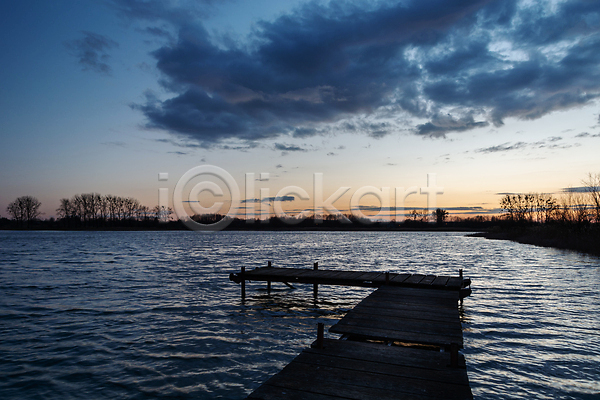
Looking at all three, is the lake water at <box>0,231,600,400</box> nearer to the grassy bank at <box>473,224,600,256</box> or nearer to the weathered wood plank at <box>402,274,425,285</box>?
the weathered wood plank at <box>402,274,425,285</box>

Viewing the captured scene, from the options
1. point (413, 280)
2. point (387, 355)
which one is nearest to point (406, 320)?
point (387, 355)

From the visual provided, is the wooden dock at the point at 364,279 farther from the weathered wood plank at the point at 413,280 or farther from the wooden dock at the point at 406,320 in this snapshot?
the wooden dock at the point at 406,320

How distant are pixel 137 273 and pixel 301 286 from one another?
49.0 ft

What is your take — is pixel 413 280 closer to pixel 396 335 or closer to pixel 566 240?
pixel 396 335

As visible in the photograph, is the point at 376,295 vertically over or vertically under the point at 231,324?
over

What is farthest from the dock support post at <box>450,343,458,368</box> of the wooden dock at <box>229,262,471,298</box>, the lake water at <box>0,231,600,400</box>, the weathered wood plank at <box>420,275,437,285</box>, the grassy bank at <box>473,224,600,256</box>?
the grassy bank at <box>473,224,600,256</box>

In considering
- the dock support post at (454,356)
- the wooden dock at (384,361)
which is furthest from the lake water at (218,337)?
the dock support post at (454,356)

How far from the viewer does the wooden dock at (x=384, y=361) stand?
5.61 metres

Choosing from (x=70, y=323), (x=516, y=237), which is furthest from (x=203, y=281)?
(x=516, y=237)

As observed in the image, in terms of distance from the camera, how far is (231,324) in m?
14.1

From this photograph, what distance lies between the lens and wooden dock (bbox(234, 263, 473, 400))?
5.61 metres

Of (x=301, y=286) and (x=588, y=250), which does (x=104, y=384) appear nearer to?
(x=301, y=286)

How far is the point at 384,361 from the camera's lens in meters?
7.00

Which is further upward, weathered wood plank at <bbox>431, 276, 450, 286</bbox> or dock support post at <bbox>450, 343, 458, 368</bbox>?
dock support post at <bbox>450, 343, 458, 368</bbox>
